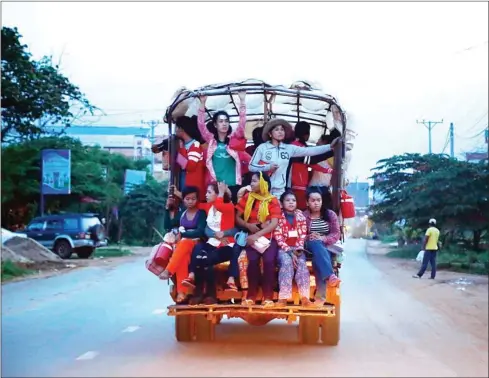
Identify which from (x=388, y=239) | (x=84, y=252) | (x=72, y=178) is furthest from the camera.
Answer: (x=72, y=178)

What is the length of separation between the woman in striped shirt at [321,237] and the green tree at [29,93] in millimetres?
9516

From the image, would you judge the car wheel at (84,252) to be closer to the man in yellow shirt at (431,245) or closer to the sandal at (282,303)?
the man in yellow shirt at (431,245)

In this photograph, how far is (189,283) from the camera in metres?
7.47

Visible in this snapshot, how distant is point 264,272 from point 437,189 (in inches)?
437

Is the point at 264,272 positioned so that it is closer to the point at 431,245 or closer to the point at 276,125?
the point at 276,125

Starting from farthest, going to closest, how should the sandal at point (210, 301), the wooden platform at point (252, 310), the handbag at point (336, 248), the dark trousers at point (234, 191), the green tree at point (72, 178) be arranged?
the green tree at point (72, 178) < the dark trousers at point (234, 191) < the handbag at point (336, 248) < the sandal at point (210, 301) < the wooden platform at point (252, 310)

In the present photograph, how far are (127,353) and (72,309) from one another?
438cm

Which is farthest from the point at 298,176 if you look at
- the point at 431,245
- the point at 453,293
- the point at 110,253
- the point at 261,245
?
the point at 110,253

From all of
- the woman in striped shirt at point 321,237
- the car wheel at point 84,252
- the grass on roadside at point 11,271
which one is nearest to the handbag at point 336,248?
the woman in striped shirt at point 321,237

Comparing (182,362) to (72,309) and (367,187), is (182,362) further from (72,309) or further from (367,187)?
(367,187)

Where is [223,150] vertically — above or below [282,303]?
above

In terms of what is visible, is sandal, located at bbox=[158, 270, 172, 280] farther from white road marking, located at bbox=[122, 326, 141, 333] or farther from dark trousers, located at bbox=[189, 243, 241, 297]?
white road marking, located at bbox=[122, 326, 141, 333]

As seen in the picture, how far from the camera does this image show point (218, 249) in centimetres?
752

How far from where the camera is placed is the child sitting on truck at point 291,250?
7301mm
